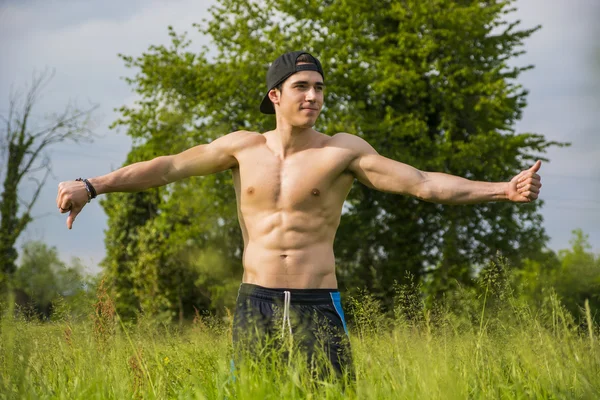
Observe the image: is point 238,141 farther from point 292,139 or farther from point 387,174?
point 387,174

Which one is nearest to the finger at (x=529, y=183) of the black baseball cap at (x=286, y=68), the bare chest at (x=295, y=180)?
the bare chest at (x=295, y=180)

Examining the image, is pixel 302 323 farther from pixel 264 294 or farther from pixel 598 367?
pixel 598 367

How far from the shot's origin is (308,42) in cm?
2144

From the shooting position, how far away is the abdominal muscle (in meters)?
4.05

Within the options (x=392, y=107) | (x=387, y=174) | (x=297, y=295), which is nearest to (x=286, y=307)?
(x=297, y=295)

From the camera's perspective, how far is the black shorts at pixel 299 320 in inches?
149

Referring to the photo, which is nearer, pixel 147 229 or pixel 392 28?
pixel 392 28

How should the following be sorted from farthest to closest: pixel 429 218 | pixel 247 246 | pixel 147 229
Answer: pixel 147 229 < pixel 429 218 < pixel 247 246

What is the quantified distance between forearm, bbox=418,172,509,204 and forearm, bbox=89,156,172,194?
1534mm

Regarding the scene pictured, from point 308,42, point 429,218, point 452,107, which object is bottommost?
point 429,218

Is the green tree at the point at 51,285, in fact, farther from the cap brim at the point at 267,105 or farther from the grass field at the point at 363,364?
the cap brim at the point at 267,105

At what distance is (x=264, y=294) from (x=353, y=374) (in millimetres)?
652

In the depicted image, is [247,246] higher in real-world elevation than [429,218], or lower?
lower

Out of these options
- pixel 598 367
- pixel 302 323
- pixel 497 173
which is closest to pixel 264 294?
pixel 302 323
